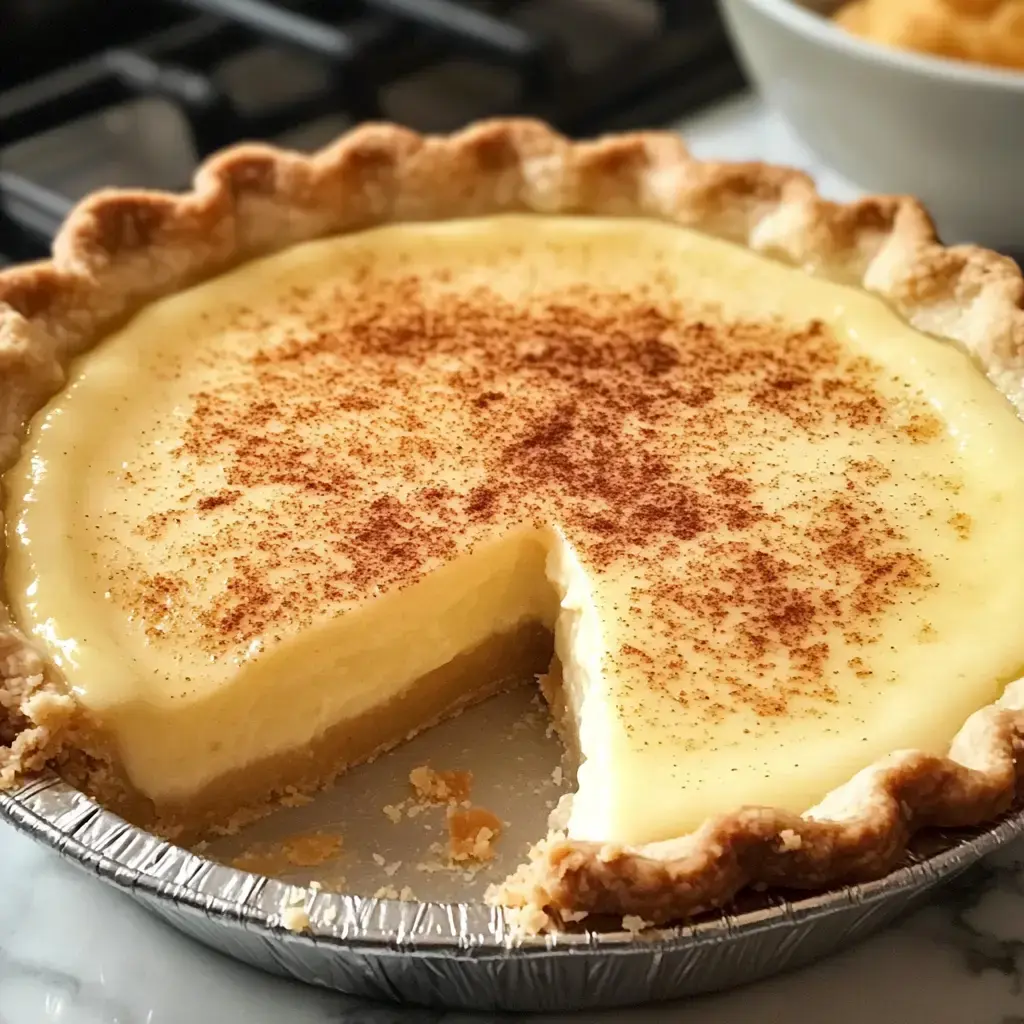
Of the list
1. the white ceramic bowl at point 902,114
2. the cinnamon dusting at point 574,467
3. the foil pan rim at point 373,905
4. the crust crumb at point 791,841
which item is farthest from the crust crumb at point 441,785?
the white ceramic bowl at point 902,114

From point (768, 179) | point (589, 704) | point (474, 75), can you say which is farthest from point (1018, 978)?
point (474, 75)

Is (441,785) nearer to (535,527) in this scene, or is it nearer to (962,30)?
(535,527)

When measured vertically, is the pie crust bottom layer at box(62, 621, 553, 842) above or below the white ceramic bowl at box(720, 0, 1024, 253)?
below

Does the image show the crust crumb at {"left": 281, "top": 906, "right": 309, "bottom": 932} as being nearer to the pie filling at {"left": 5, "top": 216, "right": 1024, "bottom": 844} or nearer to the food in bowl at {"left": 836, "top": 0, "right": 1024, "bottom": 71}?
the pie filling at {"left": 5, "top": 216, "right": 1024, "bottom": 844}

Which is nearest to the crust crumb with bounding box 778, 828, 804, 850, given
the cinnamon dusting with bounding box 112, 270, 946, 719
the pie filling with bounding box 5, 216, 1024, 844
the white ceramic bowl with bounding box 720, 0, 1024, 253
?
the pie filling with bounding box 5, 216, 1024, 844

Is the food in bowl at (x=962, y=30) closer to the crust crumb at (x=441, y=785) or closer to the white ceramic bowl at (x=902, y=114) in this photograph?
the white ceramic bowl at (x=902, y=114)

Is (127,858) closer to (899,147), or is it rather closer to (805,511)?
(805,511)

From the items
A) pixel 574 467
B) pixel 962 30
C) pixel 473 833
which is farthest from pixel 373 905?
pixel 962 30
